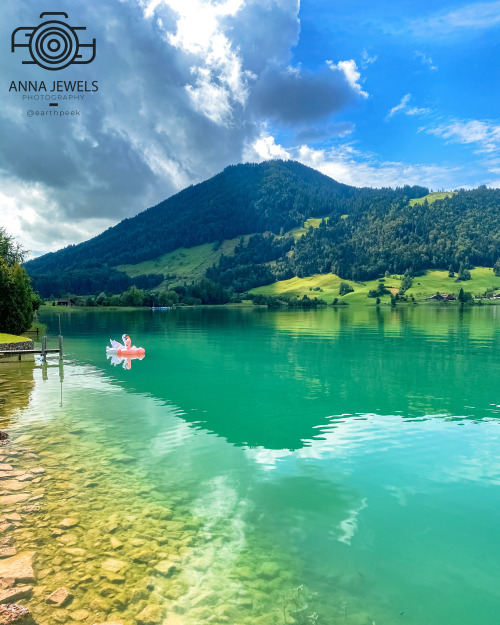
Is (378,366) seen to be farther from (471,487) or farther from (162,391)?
(471,487)

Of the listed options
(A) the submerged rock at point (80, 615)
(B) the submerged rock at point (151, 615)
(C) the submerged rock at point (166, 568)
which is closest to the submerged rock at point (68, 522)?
(C) the submerged rock at point (166, 568)

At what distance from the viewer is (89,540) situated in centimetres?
1131

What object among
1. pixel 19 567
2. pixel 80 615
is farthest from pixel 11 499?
pixel 80 615

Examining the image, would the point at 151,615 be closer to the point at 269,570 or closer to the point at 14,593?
the point at 14,593

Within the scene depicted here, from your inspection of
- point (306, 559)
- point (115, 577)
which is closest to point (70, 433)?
point (115, 577)

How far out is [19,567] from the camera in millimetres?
9945

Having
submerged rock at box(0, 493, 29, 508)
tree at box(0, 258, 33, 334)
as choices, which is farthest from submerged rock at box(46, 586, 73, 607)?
tree at box(0, 258, 33, 334)

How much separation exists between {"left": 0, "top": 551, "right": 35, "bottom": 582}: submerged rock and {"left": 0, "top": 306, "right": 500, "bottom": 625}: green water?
25cm

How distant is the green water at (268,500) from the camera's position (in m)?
9.55

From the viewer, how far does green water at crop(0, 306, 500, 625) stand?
9.55 meters

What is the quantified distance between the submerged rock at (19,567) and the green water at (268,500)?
25 centimetres

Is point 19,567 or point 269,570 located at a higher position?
point 19,567

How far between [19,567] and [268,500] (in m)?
7.57

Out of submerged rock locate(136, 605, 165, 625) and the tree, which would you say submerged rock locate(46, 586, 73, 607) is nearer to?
submerged rock locate(136, 605, 165, 625)
